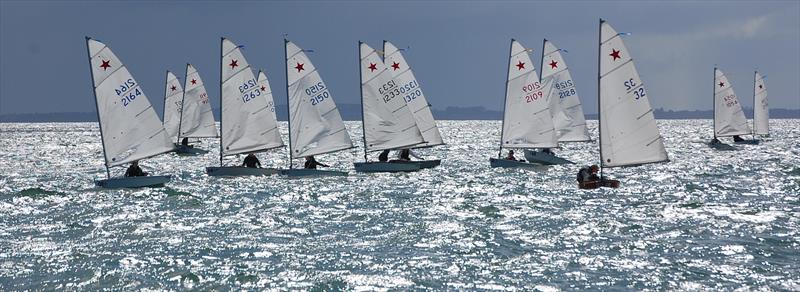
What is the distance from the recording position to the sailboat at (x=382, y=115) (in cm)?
4347

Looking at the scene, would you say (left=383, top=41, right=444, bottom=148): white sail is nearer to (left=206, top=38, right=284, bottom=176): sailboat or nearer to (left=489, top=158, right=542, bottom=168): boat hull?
(left=489, top=158, right=542, bottom=168): boat hull

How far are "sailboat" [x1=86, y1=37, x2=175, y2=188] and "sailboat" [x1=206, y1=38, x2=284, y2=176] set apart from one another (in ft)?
17.4

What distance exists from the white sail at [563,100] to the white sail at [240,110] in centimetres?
1658

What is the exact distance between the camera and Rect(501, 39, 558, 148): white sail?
4569cm

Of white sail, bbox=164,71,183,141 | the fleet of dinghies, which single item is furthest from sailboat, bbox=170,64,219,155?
the fleet of dinghies

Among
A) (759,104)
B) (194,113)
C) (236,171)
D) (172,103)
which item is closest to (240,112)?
(236,171)

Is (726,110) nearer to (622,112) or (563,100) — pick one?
(563,100)

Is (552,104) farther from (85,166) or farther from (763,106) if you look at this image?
(763,106)

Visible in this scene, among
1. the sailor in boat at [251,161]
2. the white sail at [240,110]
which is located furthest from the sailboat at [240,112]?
the sailor in boat at [251,161]

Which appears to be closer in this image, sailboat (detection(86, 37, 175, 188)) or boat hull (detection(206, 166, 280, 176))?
sailboat (detection(86, 37, 175, 188))

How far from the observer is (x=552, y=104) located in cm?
5262

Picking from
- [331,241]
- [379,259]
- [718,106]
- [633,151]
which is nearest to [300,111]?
[633,151]

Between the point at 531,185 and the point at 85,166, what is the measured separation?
29.9 m

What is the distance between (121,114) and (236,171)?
6776 millimetres
